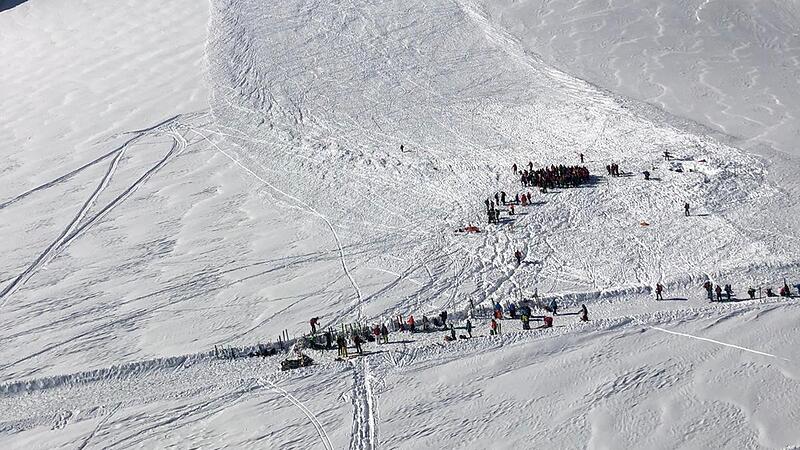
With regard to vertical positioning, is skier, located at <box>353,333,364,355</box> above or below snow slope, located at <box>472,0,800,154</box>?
below

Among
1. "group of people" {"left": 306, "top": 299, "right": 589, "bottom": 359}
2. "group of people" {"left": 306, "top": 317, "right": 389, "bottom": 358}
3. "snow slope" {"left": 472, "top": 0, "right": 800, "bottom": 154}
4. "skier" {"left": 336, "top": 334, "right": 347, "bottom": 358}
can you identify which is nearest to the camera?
"skier" {"left": 336, "top": 334, "right": 347, "bottom": 358}

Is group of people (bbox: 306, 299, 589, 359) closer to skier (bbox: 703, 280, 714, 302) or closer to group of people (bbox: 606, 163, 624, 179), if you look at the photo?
skier (bbox: 703, 280, 714, 302)

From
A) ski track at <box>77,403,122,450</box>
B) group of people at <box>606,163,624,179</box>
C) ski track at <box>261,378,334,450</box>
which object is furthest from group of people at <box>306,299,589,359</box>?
group of people at <box>606,163,624,179</box>

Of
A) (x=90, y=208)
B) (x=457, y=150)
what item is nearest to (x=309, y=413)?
(x=90, y=208)

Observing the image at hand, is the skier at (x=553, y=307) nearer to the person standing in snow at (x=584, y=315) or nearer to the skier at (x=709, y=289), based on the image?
the person standing in snow at (x=584, y=315)

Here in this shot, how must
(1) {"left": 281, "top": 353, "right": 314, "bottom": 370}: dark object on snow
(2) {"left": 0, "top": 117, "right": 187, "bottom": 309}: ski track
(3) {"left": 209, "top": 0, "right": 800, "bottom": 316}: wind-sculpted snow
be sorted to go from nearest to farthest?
(1) {"left": 281, "top": 353, "right": 314, "bottom": 370}: dark object on snow < (3) {"left": 209, "top": 0, "right": 800, "bottom": 316}: wind-sculpted snow < (2) {"left": 0, "top": 117, "right": 187, "bottom": 309}: ski track

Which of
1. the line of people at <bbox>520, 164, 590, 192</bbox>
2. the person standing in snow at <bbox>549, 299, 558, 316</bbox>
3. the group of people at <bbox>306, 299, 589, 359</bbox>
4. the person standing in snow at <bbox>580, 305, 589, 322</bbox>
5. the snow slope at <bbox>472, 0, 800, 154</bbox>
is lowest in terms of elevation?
the person standing in snow at <bbox>580, 305, 589, 322</bbox>

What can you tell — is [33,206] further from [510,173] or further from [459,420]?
[459,420]

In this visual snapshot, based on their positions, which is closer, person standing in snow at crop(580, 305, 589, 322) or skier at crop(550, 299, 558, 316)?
person standing in snow at crop(580, 305, 589, 322)
